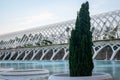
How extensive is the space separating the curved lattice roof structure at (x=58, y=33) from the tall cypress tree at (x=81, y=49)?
114 ft

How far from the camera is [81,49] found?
33.8ft

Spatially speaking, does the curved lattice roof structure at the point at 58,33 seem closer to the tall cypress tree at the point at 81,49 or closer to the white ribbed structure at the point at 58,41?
the white ribbed structure at the point at 58,41

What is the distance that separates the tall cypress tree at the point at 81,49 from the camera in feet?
33.4

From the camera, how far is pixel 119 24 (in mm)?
53562

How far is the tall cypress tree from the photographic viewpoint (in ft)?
33.4

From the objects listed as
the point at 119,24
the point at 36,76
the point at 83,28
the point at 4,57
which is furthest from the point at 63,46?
the point at 83,28

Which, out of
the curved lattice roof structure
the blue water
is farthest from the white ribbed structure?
the blue water

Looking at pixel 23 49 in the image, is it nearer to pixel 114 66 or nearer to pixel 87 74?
pixel 114 66

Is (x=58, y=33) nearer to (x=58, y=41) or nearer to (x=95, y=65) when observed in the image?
(x=58, y=41)

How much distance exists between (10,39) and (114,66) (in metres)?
75.4

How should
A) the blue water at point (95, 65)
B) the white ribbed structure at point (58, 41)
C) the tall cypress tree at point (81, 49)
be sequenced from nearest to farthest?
the tall cypress tree at point (81, 49)
the blue water at point (95, 65)
the white ribbed structure at point (58, 41)

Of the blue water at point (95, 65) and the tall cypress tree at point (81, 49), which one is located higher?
the tall cypress tree at point (81, 49)

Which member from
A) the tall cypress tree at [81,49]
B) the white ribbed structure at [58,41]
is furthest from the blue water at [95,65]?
the white ribbed structure at [58,41]

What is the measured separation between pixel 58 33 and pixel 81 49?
5906cm
